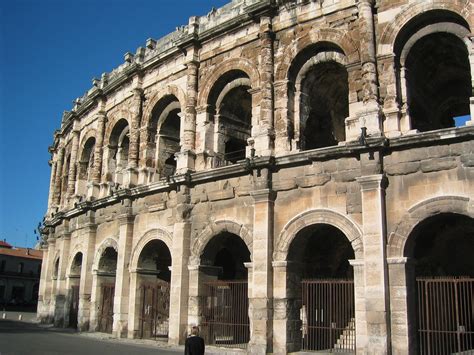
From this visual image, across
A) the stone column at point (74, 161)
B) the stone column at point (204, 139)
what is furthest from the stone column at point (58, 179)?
the stone column at point (204, 139)

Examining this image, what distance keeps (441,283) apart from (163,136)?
31.6 ft

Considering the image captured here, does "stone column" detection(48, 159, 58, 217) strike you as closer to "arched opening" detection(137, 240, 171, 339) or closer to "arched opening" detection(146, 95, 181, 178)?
"arched opening" detection(146, 95, 181, 178)

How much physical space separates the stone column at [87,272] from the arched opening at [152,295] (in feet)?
10.7

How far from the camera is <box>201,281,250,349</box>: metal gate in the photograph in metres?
13.4

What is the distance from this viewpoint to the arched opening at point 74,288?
1956 centimetres

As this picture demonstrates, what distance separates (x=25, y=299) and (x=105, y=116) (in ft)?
110

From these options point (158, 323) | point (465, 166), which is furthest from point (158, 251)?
point (465, 166)

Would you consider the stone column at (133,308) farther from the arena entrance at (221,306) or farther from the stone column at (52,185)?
the stone column at (52,185)

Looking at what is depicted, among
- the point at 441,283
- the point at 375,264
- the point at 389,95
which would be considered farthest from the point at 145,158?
the point at 441,283

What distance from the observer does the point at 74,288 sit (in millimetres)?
20016

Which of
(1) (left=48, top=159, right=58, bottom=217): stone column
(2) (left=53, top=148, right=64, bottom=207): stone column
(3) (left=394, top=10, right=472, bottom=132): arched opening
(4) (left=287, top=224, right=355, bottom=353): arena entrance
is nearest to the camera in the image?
(3) (left=394, top=10, right=472, bottom=132): arched opening

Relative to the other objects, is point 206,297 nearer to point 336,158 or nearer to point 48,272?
point 336,158

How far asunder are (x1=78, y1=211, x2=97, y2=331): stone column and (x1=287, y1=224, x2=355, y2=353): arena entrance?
8512 millimetres

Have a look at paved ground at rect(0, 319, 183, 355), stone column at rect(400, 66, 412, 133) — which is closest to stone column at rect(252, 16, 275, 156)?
stone column at rect(400, 66, 412, 133)
